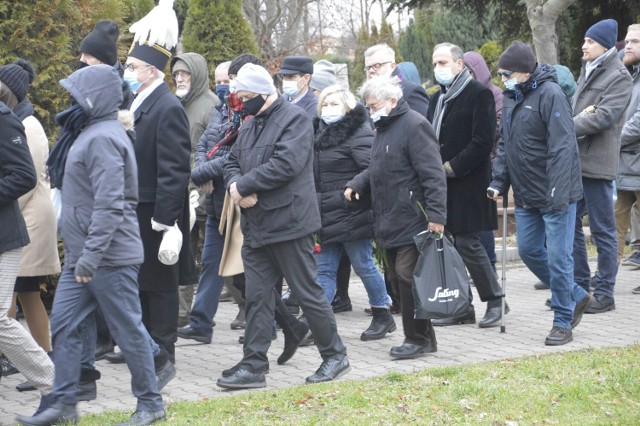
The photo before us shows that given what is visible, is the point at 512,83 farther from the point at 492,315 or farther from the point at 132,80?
the point at 132,80

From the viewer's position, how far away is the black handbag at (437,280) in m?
7.40

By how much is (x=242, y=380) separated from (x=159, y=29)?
2341 millimetres

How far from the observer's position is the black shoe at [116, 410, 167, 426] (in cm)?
587

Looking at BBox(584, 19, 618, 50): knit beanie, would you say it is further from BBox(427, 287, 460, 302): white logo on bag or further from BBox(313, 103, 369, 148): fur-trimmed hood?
BBox(427, 287, 460, 302): white logo on bag

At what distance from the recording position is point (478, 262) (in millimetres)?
8719

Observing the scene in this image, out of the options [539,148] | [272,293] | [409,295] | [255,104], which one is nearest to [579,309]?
[539,148]

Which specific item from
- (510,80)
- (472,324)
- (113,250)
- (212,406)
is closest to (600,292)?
(472,324)

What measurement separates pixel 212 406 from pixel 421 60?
26107mm

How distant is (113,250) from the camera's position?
583 cm

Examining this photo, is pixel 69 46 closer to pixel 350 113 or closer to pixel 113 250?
pixel 350 113

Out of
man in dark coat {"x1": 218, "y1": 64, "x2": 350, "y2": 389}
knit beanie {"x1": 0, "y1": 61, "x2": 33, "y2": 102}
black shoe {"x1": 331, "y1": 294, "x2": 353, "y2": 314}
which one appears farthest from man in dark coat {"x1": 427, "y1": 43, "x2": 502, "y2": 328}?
knit beanie {"x1": 0, "y1": 61, "x2": 33, "y2": 102}

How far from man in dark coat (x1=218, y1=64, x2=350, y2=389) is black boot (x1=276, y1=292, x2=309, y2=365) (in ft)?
1.80

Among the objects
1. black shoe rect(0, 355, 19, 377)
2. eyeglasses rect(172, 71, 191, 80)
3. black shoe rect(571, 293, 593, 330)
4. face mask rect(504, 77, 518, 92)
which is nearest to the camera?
black shoe rect(0, 355, 19, 377)

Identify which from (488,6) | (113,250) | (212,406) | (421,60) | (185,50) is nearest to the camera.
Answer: (113,250)
